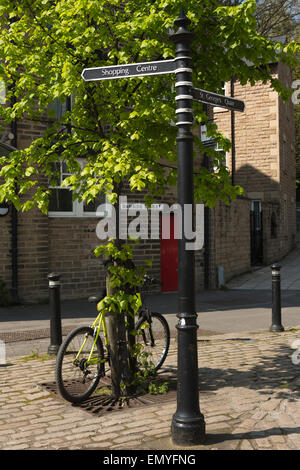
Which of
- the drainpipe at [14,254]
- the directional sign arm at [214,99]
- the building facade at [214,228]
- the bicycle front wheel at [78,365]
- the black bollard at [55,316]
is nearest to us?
the directional sign arm at [214,99]

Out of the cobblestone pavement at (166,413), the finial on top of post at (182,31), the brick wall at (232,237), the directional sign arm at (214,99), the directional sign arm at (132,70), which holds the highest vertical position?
the finial on top of post at (182,31)

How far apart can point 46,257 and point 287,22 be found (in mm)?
21006

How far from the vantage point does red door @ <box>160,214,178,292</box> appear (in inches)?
619

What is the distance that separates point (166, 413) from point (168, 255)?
10.9m

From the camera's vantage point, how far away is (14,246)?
40.9 ft

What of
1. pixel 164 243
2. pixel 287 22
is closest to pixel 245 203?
pixel 164 243

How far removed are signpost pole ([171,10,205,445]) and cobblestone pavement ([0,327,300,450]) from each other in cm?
20

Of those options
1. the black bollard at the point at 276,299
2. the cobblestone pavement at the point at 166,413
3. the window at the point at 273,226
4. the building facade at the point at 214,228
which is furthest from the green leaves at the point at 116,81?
the window at the point at 273,226

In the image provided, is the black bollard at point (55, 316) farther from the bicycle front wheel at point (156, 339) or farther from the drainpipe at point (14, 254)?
the drainpipe at point (14, 254)

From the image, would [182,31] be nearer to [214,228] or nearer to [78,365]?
[78,365]

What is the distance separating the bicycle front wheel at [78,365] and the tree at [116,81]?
1021mm

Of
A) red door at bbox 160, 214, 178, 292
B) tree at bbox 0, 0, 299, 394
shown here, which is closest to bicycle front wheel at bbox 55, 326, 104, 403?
tree at bbox 0, 0, 299, 394

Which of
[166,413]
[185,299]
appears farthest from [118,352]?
[185,299]

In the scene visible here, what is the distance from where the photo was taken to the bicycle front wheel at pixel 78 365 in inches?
204
